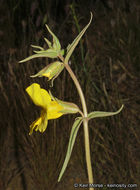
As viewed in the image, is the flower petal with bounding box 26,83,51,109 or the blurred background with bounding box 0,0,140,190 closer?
the flower petal with bounding box 26,83,51,109

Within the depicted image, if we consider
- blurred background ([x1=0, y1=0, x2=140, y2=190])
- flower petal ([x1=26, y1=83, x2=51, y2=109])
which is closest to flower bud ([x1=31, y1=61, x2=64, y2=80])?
flower petal ([x1=26, y1=83, x2=51, y2=109])

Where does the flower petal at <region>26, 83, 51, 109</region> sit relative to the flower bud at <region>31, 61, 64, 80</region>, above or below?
below

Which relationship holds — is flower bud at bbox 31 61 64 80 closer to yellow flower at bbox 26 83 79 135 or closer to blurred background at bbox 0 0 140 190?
yellow flower at bbox 26 83 79 135

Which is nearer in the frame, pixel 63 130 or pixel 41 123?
pixel 41 123

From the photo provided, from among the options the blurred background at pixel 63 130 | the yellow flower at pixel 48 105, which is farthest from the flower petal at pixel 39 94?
the blurred background at pixel 63 130

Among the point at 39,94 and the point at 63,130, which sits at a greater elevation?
the point at 39,94

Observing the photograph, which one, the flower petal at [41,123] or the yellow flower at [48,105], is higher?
the yellow flower at [48,105]

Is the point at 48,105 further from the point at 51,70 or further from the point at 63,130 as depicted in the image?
the point at 63,130

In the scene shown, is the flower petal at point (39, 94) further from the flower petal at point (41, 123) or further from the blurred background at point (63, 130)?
the blurred background at point (63, 130)

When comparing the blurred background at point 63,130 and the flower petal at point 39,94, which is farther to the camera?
the blurred background at point 63,130

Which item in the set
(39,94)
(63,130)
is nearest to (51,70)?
(39,94)
